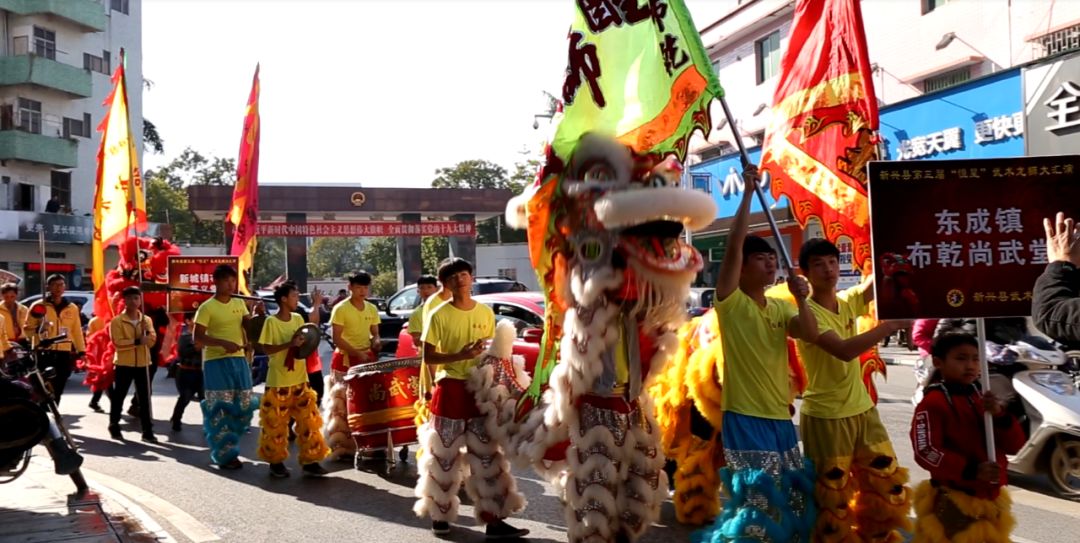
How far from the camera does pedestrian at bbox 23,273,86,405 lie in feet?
38.5

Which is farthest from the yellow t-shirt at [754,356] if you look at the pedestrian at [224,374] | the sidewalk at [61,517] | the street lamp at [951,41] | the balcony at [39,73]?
the balcony at [39,73]

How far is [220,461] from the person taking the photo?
8.23 metres

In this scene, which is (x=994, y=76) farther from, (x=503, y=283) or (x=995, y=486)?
(x=995, y=486)

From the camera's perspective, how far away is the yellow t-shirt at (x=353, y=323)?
8578 mm

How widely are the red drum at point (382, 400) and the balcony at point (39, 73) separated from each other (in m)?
32.7

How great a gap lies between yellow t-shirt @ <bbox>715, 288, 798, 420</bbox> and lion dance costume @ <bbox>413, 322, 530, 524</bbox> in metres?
1.69

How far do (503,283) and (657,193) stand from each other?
1571 cm

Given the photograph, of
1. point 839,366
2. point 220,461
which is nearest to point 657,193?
point 839,366

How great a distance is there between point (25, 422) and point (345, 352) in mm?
3180

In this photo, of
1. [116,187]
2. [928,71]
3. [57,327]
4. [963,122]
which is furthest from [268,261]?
[116,187]

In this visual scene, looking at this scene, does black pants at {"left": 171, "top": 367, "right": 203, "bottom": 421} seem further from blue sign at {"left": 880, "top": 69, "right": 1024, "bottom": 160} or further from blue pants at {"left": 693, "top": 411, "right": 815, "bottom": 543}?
blue sign at {"left": 880, "top": 69, "right": 1024, "bottom": 160}

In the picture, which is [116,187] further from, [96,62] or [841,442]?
[96,62]

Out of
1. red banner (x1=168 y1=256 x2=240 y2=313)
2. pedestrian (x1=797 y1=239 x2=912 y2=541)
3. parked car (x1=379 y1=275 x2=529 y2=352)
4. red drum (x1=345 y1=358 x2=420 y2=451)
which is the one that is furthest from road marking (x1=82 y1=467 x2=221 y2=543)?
parked car (x1=379 y1=275 x2=529 y2=352)

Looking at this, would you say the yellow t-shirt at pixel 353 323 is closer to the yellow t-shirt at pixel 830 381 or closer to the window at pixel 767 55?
the yellow t-shirt at pixel 830 381
